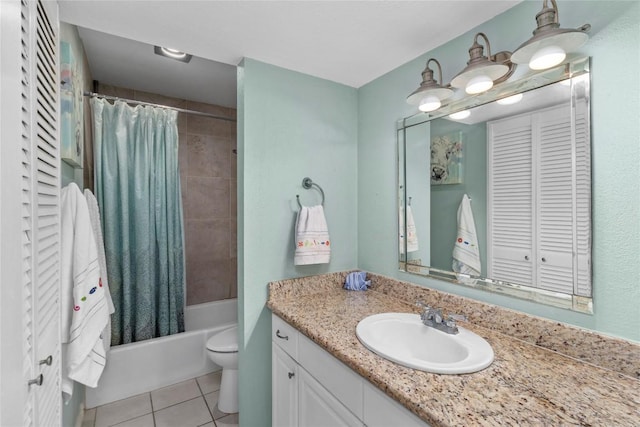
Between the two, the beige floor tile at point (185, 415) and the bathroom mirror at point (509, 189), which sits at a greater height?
the bathroom mirror at point (509, 189)

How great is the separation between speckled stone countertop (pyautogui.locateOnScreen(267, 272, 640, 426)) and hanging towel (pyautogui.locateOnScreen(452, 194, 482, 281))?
14cm

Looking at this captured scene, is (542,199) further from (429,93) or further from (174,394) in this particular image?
(174,394)

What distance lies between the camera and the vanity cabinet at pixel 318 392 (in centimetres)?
90

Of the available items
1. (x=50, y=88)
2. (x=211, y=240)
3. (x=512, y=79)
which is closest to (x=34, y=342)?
(x=50, y=88)

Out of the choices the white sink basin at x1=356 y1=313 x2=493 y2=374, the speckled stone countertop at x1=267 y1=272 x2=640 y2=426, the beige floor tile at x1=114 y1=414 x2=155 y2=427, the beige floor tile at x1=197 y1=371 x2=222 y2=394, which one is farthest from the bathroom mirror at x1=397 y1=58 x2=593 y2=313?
the beige floor tile at x1=114 y1=414 x2=155 y2=427

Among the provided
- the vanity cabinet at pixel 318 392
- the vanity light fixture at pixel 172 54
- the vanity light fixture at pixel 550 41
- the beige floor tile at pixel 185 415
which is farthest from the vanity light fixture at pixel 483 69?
the beige floor tile at pixel 185 415

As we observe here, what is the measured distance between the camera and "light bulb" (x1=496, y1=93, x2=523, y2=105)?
1.17 metres

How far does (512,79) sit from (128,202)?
8.13ft

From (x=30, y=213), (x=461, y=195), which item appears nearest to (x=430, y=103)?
(x=461, y=195)

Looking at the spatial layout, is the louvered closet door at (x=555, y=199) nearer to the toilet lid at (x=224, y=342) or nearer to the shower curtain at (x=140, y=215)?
A: the toilet lid at (x=224, y=342)

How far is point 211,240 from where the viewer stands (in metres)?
2.96

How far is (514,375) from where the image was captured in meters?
0.89

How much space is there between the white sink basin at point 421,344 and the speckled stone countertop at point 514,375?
0.02 m

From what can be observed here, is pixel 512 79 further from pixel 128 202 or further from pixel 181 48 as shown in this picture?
pixel 128 202
